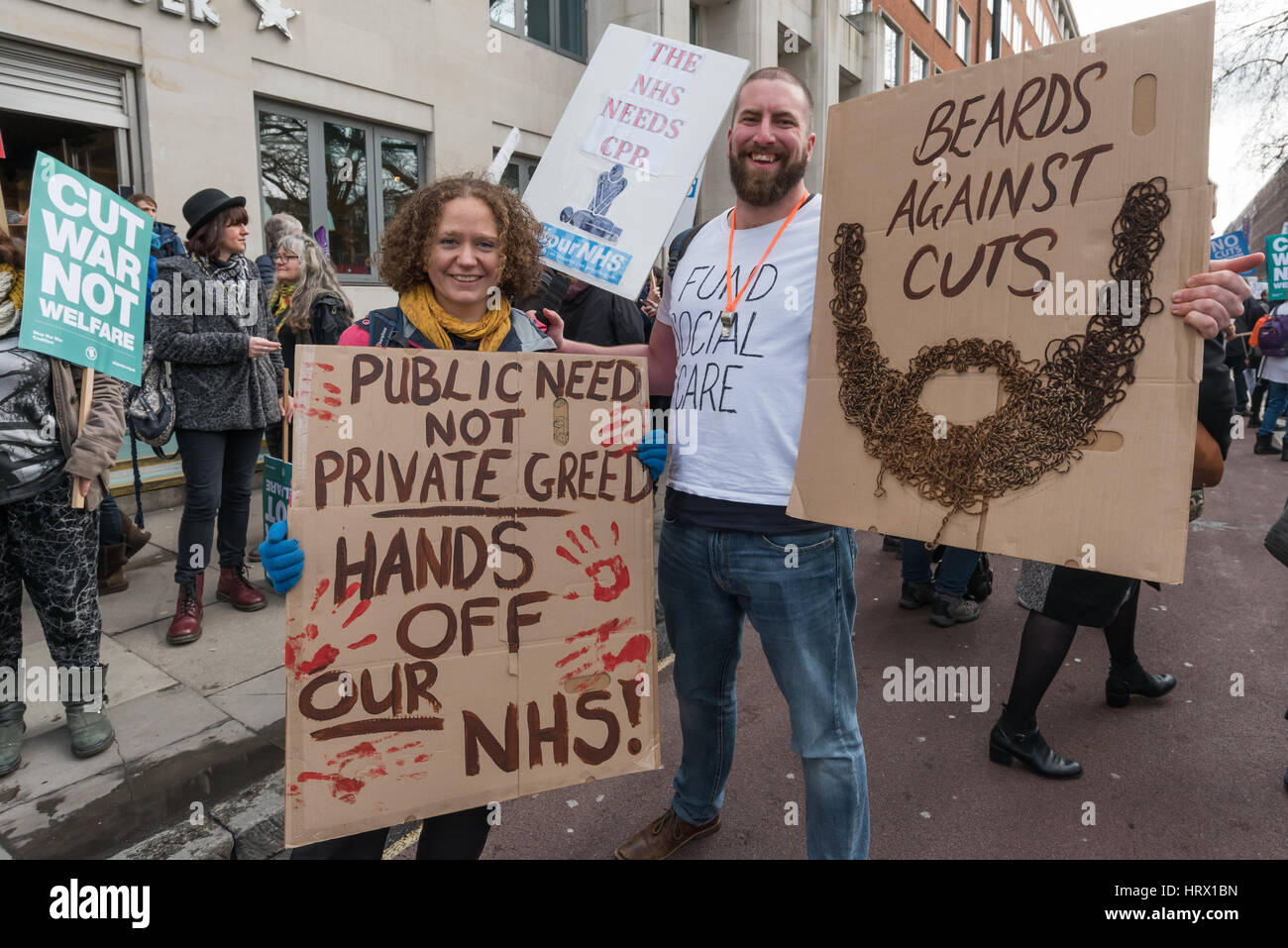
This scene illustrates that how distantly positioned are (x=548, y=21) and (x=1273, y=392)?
10270mm

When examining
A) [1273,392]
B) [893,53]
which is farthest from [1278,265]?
[893,53]

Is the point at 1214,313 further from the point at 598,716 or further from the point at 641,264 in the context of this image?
the point at 641,264

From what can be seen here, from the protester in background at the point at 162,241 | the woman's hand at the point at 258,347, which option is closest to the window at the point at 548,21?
the protester in background at the point at 162,241

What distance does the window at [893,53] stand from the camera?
69.8 feet

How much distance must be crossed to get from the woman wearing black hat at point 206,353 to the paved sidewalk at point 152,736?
259mm

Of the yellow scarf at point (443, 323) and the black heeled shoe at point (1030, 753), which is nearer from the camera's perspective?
the yellow scarf at point (443, 323)

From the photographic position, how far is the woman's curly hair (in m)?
2.03

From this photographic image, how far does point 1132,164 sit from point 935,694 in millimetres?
2803

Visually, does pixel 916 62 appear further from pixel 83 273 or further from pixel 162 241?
pixel 83 273

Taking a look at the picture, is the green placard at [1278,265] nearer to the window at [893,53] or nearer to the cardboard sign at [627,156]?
the cardboard sign at [627,156]

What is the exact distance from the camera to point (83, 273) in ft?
9.04

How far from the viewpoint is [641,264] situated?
8.89 feet

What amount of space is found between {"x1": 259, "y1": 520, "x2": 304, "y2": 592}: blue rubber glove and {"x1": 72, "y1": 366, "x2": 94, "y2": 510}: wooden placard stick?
5.65ft

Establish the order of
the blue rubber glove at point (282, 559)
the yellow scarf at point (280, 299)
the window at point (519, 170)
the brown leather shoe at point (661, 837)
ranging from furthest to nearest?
the window at point (519, 170)
the yellow scarf at point (280, 299)
the brown leather shoe at point (661, 837)
the blue rubber glove at point (282, 559)
